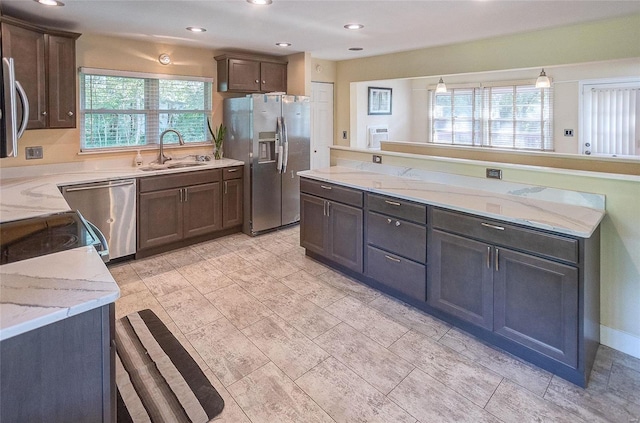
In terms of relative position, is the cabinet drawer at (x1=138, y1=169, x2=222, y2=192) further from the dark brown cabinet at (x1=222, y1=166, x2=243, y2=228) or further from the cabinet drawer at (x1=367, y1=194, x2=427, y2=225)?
the cabinet drawer at (x1=367, y1=194, x2=427, y2=225)

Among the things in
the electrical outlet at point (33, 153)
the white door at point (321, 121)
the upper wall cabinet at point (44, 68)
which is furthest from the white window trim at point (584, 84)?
the electrical outlet at point (33, 153)

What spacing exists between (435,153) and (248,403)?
3916mm

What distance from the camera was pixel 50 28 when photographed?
130 inches

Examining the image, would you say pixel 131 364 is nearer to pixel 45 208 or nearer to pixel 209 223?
pixel 45 208

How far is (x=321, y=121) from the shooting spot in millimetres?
6199

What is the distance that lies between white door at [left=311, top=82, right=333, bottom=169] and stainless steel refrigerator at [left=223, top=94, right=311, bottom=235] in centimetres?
100

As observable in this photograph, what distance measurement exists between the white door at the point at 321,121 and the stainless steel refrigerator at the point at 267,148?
3.29 feet

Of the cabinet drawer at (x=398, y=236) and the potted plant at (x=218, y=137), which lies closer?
the cabinet drawer at (x=398, y=236)

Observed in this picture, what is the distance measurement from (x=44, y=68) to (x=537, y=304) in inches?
164

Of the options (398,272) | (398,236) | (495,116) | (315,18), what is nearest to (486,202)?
(398,236)

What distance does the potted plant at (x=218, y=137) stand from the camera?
4973 millimetres

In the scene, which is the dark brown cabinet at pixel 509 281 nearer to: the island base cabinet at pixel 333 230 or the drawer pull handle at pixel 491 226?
the drawer pull handle at pixel 491 226

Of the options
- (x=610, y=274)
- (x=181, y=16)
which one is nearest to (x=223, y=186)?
(x=181, y=16)

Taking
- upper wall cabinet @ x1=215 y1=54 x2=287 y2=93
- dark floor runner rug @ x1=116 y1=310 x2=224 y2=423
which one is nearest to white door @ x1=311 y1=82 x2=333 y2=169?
upper wall cabinet @ x1=215 y1=54 x2=287 y2=93
